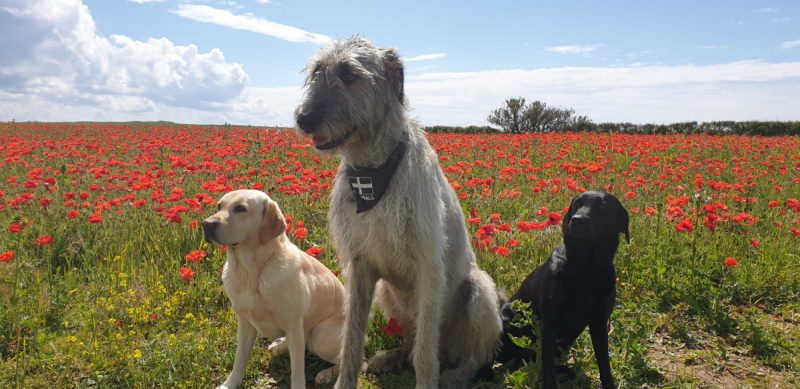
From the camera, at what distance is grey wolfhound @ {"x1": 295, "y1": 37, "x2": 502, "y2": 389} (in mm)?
3066

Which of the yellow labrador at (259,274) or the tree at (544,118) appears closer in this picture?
the yellow labrador at (259,274)

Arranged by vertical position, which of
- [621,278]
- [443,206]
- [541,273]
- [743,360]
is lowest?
[743,360]

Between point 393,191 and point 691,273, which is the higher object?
point 393,191

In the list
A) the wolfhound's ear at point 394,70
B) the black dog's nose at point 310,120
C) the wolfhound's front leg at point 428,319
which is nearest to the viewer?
the black dog's nose at point 310,120

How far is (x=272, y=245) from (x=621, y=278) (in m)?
3.63

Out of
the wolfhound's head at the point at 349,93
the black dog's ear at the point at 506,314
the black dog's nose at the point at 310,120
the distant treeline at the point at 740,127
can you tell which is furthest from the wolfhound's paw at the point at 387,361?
the distant treeline at the point at 740,127

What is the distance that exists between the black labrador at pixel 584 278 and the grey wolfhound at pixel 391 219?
560mm

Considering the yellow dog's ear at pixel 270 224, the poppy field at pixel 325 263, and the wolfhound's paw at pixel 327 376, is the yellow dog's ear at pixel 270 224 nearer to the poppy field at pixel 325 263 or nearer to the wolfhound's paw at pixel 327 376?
the poppy field at pixel 325 263

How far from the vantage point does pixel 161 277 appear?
15.5ft

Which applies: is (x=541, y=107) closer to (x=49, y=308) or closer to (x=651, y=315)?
(x=651, y=315)

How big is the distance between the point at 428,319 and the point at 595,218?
50.3 inches

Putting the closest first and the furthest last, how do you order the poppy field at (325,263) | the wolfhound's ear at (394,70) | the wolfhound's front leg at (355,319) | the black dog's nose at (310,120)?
the black dog's nose at (310,120) → the wolfhound's ear at (394,70) → the wolfhound's front leg at (355,319) → the poppy field at (325,263)

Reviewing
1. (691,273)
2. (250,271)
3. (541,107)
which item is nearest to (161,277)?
(250,271)

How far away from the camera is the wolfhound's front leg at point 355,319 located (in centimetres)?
352
